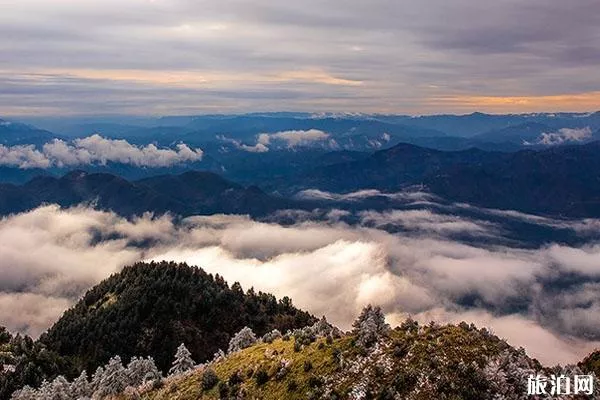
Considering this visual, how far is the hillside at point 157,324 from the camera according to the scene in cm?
16812

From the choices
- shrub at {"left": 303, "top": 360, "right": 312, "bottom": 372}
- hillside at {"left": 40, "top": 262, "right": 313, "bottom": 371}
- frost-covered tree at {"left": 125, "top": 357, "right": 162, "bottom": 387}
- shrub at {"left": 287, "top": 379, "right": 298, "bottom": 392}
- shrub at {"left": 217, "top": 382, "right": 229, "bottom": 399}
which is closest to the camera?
shrub at {"left": 287, "top": 379, "right": 298, "bottom": 392}

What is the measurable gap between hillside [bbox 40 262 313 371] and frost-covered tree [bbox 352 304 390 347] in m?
117

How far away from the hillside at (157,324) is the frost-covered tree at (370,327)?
4587 inches

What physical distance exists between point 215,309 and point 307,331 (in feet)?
436

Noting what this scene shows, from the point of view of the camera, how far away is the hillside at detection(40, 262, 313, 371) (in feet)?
552

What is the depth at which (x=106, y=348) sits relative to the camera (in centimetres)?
16600

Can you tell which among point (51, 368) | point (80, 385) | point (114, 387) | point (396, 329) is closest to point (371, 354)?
point (396, 329)

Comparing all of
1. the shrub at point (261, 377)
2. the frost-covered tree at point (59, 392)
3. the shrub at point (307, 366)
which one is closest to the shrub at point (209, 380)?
the shrub at point (261, 377)

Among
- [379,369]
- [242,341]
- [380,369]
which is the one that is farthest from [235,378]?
[242,341]

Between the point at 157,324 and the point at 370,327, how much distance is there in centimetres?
14093

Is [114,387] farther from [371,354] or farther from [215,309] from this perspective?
[215,309]

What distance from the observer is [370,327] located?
53.7 metres

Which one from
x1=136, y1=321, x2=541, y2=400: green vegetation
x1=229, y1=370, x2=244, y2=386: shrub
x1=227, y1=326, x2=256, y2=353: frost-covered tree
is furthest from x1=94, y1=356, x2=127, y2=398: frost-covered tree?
x1=229, y1=370, x2=244, y2=386: shrub

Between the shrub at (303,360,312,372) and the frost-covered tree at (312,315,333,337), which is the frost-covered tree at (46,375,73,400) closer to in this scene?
the frost-covered tree at (312,315,333,337)
